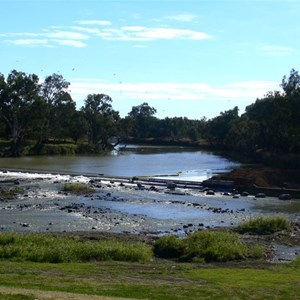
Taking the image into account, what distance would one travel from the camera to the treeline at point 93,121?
290ft

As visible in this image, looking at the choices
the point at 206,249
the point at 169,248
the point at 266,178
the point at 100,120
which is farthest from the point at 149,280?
the point at 100,120

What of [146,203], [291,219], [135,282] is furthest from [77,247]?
[146,203]

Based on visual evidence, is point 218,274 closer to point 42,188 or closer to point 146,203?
point 146,203

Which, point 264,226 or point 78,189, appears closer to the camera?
point 264,226

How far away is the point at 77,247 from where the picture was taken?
25.0 meters

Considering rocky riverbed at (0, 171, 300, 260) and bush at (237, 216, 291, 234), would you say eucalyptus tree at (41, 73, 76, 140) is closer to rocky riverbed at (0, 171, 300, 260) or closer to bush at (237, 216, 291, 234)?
rocky riverbed at (0, 171, 300, 260)

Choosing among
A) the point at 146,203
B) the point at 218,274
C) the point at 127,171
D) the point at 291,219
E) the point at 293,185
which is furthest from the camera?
the point at 127,171

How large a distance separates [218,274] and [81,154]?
326 feet

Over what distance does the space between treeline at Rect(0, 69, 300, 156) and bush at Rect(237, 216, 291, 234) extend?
47.5m

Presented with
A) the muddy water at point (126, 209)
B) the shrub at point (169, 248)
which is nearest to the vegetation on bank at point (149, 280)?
the shrub at point (169, 248)

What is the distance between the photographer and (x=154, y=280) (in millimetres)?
19094

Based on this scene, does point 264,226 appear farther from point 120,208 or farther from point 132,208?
point 120,208

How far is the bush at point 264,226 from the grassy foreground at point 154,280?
10615 millimetres

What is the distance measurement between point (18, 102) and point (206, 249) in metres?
86.3
